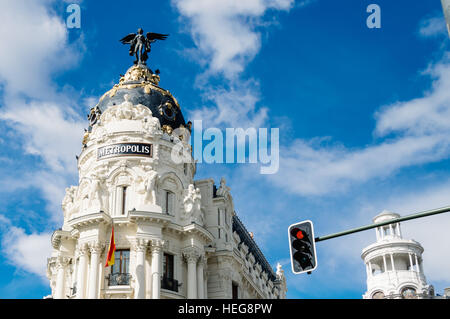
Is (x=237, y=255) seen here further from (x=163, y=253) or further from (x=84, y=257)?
(x=84, y=257)

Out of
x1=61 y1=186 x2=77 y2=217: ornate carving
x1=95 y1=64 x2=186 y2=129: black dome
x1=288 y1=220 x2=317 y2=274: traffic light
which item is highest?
x1=95 y1=64 x2=186 y2=129: black dome

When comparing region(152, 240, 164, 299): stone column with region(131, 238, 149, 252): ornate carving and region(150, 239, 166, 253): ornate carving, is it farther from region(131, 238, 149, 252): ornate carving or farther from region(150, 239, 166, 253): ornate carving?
region(131, 238, 149, 252): ornate carving

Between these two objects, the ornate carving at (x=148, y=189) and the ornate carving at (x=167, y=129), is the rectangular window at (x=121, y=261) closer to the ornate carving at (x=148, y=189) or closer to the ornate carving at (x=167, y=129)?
the ornate carving at (x=148, y=189)

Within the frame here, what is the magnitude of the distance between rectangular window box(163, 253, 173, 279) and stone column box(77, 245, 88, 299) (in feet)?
18.1

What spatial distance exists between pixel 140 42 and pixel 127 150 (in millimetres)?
14011

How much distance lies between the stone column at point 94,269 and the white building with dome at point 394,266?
1650 inches

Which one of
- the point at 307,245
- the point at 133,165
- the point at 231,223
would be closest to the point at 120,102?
the point at 133,165

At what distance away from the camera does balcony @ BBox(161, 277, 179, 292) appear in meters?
42.9

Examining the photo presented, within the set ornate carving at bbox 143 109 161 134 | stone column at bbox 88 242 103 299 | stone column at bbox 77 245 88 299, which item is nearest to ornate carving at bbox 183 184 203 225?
ornate carving at bbox 143 109 161 134

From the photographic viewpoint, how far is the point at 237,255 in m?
50.3

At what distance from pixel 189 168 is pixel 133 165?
5724 millimetres

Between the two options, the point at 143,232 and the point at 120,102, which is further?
the point at 120,102

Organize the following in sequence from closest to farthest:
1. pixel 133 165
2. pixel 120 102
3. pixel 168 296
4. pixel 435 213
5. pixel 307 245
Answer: pixel 435 213 → pixel 307 245 → pixel 168 296 → pixel 133 165 → pixel 120 102
